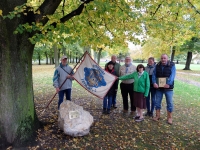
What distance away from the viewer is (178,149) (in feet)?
14.0

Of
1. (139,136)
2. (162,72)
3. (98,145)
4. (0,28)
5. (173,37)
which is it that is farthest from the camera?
(173,37)

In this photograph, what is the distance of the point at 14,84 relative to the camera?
12.9 ft

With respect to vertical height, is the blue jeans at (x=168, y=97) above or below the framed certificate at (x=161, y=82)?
below

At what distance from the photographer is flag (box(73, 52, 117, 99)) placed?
6.05m

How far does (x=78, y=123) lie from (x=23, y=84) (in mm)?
1657

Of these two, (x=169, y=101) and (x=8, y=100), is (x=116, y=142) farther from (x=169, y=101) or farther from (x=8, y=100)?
(x=8, y=100)

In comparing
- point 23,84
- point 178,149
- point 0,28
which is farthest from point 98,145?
point 0,28

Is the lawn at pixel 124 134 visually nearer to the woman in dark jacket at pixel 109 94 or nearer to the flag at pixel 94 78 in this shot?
the woman in dark jacket at pixel 109 94

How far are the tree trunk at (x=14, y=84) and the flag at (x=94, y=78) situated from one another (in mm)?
2148

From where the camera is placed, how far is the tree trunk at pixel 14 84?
12.4ft

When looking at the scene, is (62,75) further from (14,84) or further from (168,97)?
(168,97)

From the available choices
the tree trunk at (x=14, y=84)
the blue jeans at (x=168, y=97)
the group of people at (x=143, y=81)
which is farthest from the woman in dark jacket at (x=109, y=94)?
the tree trunk at (x=14, y=84)

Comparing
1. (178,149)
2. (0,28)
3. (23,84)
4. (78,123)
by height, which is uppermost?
(0,28)

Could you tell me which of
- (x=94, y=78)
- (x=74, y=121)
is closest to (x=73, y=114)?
(x=74, y=121)
